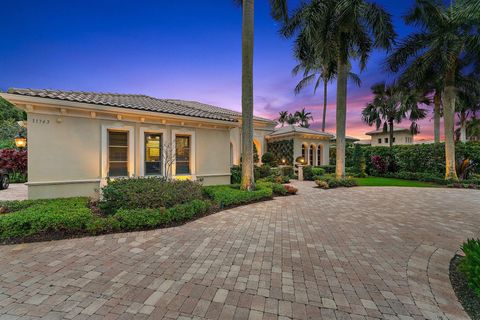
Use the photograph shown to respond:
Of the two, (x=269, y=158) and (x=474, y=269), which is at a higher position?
(x=269, y=158)

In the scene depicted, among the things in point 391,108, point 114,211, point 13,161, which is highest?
point 391,108

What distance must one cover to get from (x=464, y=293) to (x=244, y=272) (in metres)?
2.98

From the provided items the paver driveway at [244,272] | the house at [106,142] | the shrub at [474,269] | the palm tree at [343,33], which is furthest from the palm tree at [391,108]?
the shrub at [474,269]

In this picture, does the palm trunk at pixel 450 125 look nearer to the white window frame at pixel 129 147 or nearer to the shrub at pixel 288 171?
the shrub at pixel 288 171

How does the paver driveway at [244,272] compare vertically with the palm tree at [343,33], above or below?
below

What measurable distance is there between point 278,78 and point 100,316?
19291 millimetres

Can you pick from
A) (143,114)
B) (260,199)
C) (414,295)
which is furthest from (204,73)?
(414,295)

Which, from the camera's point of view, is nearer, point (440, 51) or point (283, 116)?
point (440, 51)

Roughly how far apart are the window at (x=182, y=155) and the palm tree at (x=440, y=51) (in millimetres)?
15246

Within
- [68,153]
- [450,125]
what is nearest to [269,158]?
[450,125]

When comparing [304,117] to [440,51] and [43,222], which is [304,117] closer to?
[440,51]

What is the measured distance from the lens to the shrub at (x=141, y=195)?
534cm

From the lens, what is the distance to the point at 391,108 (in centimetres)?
2128

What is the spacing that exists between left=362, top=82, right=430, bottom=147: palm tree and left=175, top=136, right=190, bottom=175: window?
62.6 feet
